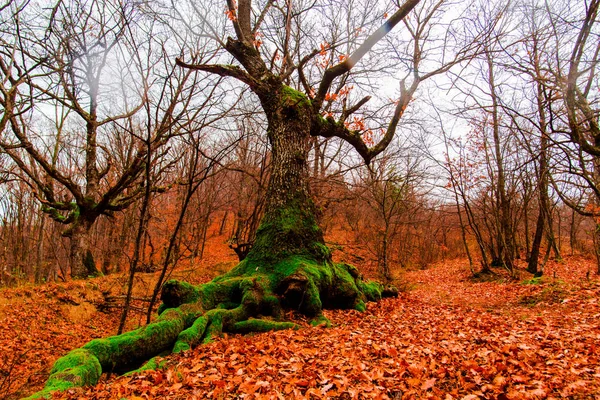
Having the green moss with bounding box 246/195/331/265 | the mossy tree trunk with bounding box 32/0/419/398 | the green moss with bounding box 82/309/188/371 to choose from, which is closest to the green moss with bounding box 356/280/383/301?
the mossy tree trunk with bounding box 32/0/419/398

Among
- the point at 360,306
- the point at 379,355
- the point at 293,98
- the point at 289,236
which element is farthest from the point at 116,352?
the point at 293,98

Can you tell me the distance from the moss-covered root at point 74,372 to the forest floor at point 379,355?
0.14 meters

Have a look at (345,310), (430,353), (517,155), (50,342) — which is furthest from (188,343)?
(517,155)

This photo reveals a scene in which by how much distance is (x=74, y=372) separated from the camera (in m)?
2.87

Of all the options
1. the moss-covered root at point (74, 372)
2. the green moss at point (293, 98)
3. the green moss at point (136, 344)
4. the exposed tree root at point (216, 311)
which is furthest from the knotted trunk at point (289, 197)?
the moss-covered root at point (74, 372)

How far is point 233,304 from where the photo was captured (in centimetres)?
486

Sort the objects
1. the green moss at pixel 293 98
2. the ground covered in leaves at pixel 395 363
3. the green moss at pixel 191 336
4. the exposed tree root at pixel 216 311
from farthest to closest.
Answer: the green moss at pixel 293 98
the green moss at pixel 191 336
the exposed tree root at pixel 216 311
the ground covered in leaves at pixel 395 363

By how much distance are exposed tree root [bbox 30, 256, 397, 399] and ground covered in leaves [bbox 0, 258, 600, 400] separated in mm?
232

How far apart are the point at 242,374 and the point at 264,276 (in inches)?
88.5

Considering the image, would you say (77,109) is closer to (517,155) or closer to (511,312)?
(511,312)

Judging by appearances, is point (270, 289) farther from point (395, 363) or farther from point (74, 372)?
point (74, 372)

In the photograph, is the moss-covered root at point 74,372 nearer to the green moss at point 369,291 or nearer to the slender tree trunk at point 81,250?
the green moss at point 369,291

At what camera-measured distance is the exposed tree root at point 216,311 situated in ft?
10.4

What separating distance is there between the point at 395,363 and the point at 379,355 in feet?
1.13
